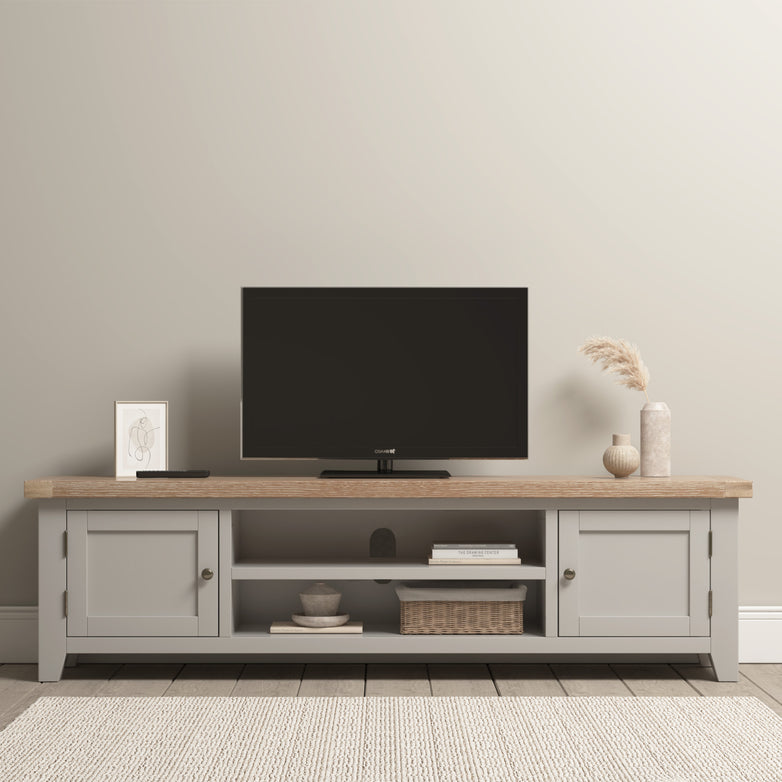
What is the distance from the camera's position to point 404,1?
336 centimetres

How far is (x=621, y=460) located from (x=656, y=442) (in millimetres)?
150

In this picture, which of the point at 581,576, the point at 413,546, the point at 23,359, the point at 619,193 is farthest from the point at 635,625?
the point at 23,359

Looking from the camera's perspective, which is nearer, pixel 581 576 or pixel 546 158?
pixel 581 576

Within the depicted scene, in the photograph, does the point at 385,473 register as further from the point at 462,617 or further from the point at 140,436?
the point at 140,436

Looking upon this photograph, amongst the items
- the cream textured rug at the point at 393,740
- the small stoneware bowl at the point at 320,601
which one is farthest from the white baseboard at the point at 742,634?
the small stoneware bowl at the point at 320,601

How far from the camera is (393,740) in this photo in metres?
2.36

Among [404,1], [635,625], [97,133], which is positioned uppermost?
[404,1]

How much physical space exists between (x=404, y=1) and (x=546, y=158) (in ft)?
2.54

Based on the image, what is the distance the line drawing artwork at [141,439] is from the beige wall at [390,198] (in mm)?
168

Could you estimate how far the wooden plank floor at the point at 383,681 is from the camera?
282 cm

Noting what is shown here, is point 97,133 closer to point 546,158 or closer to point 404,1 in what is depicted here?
point 404,1

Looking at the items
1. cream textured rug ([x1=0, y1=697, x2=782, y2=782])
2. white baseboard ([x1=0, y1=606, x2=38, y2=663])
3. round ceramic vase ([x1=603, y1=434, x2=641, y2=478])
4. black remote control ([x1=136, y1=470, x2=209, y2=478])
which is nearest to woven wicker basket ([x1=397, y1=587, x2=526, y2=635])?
cream textured rug ([x1=0, y1=697, x2=782, y2=782])

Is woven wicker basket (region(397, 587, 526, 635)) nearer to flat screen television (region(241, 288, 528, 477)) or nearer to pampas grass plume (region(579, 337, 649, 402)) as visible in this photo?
flat screen television (region(241, 288, 528, 477))

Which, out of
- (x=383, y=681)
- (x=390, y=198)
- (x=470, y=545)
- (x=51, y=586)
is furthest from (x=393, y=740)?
(x=390, y=198)
